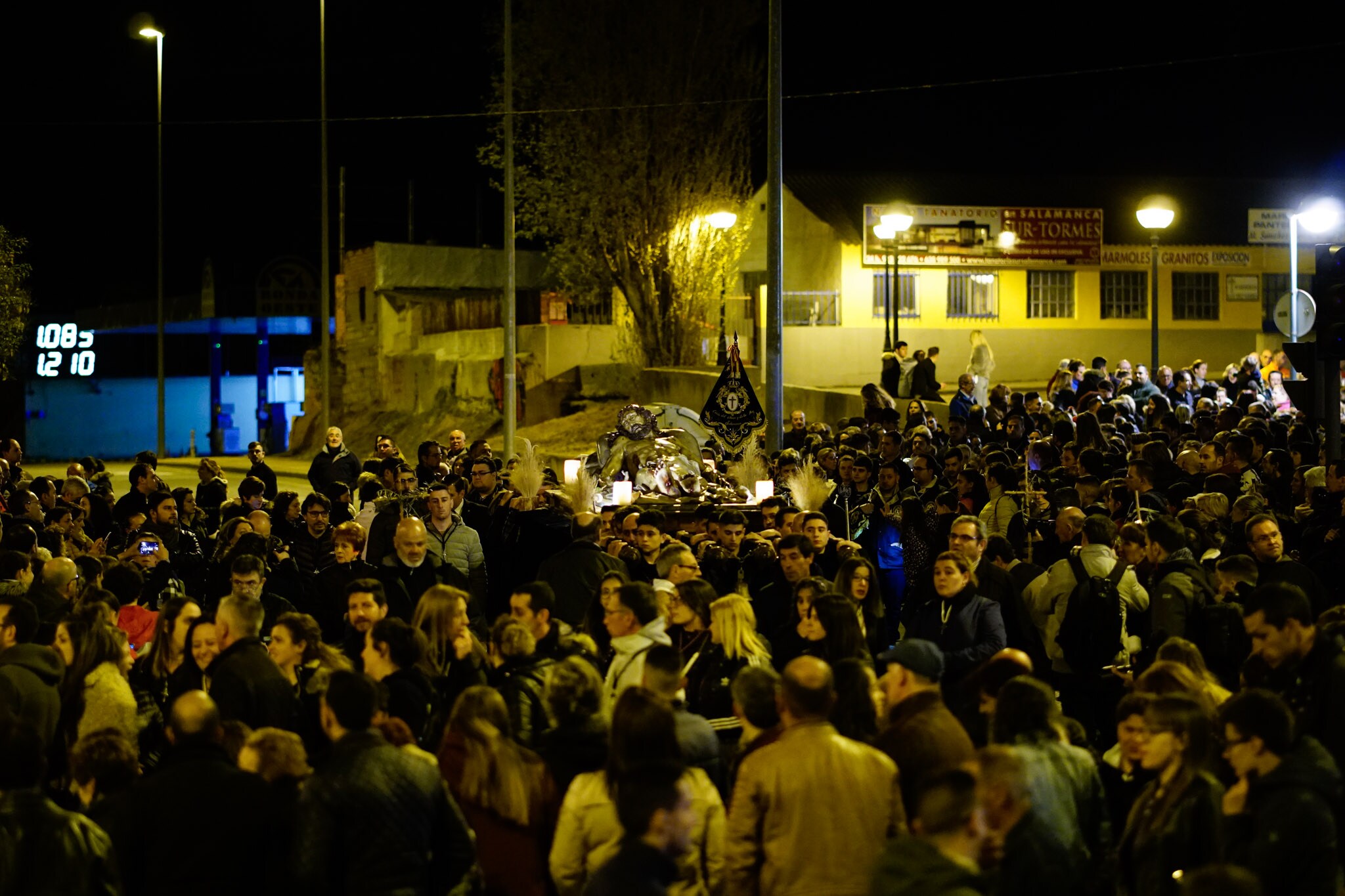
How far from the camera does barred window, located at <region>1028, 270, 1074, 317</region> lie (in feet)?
130

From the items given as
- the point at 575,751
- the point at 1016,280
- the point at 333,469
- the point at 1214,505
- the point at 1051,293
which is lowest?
the point at 575,751

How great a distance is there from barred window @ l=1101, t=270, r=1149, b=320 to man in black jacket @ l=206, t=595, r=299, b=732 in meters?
35.9

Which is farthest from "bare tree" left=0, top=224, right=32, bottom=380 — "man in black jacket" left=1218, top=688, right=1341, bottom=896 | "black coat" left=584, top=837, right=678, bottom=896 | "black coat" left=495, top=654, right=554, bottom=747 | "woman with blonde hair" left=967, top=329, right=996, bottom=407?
"man in black jacket" left=1218, top=688, right=1341, bottom=896

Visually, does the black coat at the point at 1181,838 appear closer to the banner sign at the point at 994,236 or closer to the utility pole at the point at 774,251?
the utility pole at the point at 774,251

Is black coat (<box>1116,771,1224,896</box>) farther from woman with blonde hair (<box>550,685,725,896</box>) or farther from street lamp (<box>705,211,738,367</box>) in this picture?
street lamp (<box>705,211,738,367</box>)

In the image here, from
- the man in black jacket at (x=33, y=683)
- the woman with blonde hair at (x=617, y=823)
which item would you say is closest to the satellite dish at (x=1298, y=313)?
the woman with blonde hair at (x=617, y=823)

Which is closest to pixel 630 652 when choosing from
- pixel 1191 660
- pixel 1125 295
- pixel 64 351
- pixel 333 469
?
pixel 1191 660

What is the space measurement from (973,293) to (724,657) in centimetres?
3292

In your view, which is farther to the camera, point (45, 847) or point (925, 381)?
point (925, 381)

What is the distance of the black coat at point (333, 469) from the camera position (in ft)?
50.5

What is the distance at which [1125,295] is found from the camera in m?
40.2

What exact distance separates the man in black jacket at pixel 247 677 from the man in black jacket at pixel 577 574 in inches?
107

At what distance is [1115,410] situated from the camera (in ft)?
59.2

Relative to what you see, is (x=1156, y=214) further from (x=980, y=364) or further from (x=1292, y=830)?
(x=1292, y=830)
